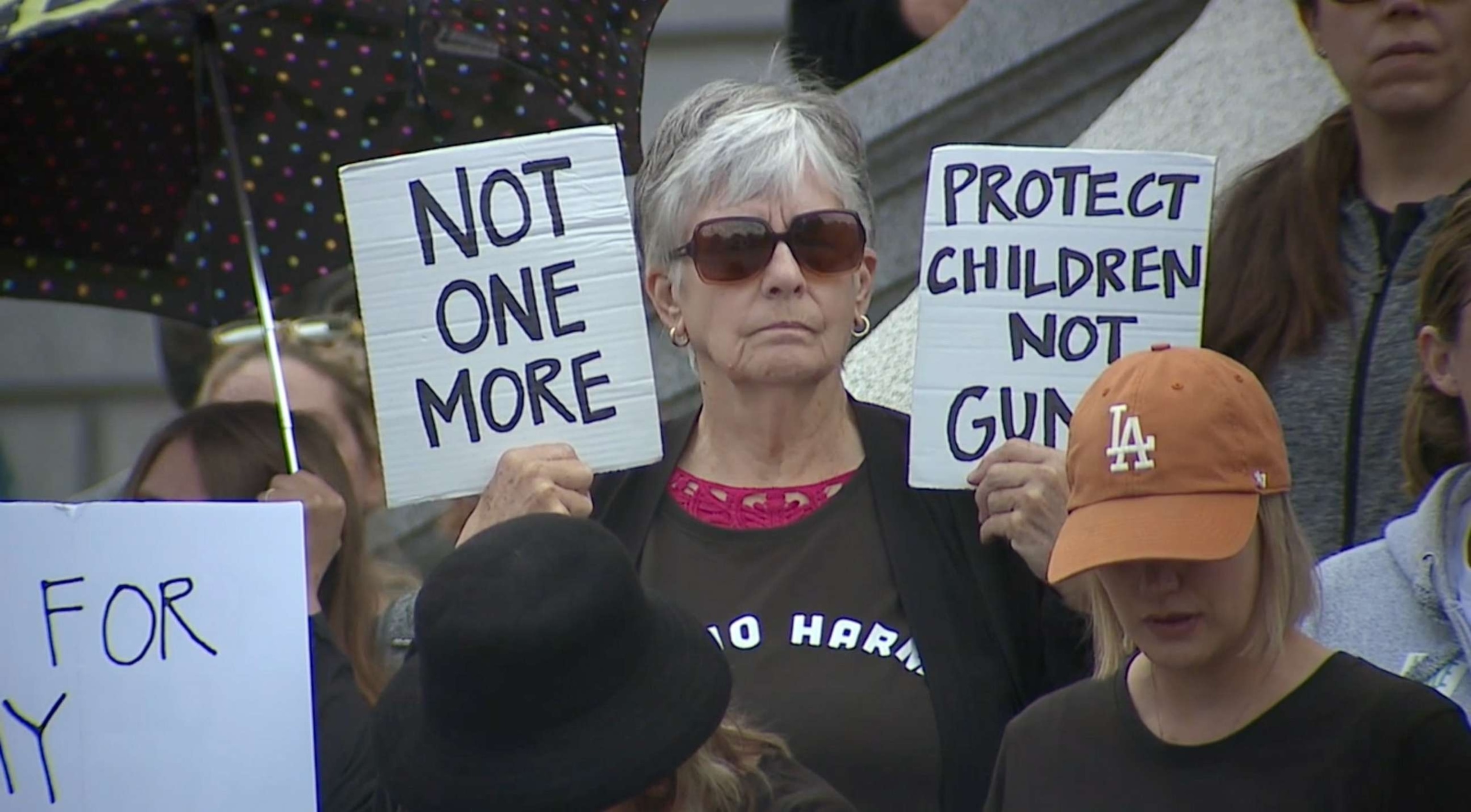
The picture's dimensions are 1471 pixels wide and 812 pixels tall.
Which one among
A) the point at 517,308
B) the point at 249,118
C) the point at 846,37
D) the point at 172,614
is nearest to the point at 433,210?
the point at 517,308

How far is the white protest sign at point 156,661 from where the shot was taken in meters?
3.65

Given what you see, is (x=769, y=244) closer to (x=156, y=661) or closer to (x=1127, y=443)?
(x=1127, y=443)

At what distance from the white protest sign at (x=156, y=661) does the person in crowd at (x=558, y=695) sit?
0.77 metres

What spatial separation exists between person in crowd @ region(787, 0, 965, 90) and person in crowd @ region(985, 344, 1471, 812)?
3.02 metres

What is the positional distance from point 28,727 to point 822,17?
2.87m

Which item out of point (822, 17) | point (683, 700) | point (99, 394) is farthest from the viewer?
point (99, 394)

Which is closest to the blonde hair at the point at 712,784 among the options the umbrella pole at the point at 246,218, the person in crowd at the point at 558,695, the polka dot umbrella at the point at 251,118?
the person in crowd at the point at 558,695

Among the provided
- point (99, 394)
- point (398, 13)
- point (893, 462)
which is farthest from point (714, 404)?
point (99, 394)

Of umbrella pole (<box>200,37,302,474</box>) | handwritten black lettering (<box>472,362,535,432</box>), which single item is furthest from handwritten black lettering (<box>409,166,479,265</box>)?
umbrella pole (<box>200,37,302,474</box>)

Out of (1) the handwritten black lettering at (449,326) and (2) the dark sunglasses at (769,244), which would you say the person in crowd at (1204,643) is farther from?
(1) the handwritten black lettering at (449,326)

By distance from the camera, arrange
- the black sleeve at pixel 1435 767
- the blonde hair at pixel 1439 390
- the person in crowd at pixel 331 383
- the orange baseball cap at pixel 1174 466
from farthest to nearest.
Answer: the person in crowd at pixel 331 383
the blonde hair at pixel 1439 390
the orange baseball cap at pixel 1174 466
the black sleeve at pixel 1435 767

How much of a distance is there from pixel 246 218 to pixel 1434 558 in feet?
7.73

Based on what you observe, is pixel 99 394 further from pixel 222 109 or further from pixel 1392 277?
pixel 1392 277

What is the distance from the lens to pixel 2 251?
4809 mm
